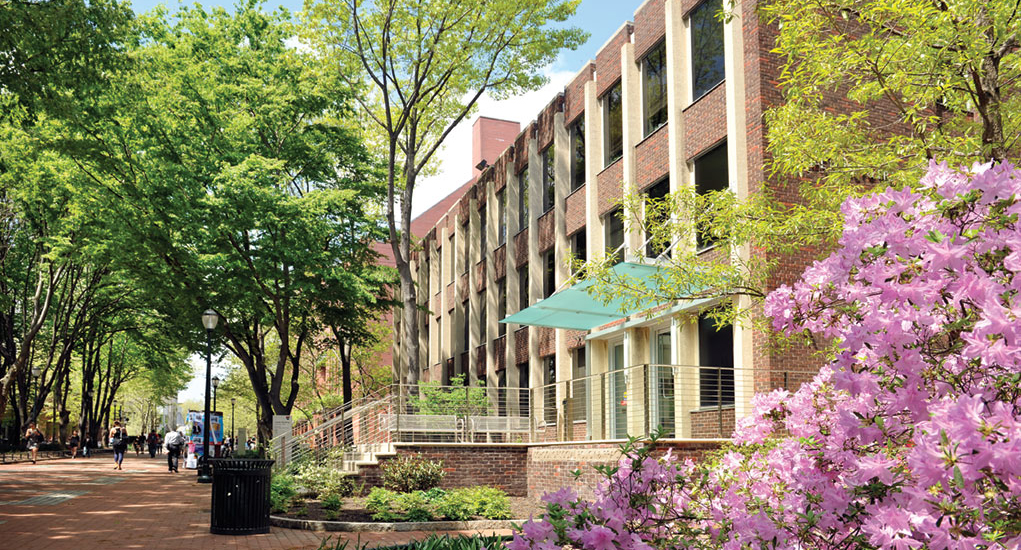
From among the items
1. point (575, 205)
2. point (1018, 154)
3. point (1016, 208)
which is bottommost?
point (1016, 208)

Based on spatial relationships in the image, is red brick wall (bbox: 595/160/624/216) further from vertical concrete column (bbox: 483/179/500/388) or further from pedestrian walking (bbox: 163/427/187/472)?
pedestrian walking (bbox: 163/427/187/472)

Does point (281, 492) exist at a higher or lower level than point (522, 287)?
lower

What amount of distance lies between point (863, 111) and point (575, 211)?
16932 millimetres

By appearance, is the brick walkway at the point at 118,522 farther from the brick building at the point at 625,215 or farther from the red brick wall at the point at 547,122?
the red brick wall at the point at 547,122

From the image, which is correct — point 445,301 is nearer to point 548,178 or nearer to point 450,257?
point 450,257

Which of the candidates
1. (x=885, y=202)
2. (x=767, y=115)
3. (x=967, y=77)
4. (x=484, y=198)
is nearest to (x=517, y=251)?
(x=484, y=198)

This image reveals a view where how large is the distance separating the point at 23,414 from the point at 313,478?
34973 millimetres

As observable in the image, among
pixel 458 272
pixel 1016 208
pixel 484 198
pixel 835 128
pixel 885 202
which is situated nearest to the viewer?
pixel 1016 208

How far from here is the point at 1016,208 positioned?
285cm

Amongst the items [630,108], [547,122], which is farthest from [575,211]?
[630,108]

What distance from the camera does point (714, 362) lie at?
18.6m

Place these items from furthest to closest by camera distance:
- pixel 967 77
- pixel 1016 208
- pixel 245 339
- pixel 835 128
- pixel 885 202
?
1. pixel 245 339
2. pixel 835 128
3. pixel 967 77
4. pixel 885 202
5. pixel 1016 208

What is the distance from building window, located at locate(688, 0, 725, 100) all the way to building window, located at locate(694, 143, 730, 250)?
144 centimetres

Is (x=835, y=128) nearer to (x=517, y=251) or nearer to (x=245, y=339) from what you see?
(x=517, y=251)
